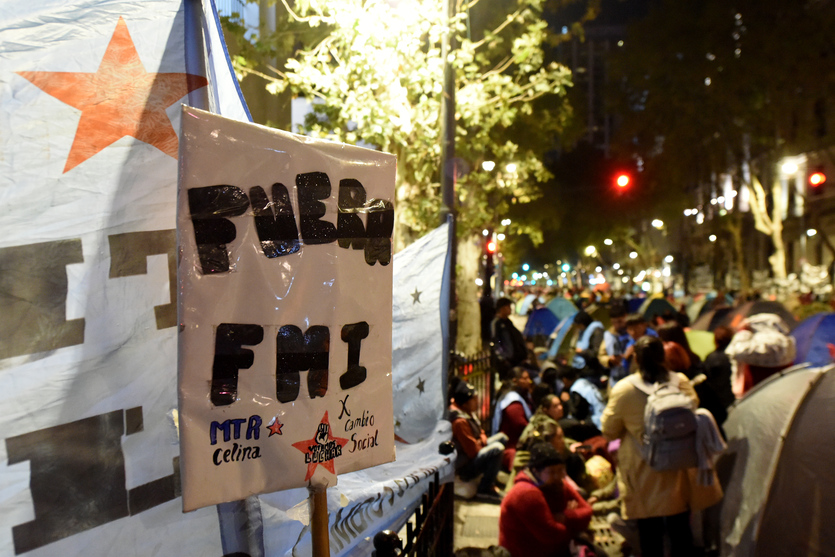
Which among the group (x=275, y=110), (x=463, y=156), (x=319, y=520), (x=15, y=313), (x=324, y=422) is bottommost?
(x=319, y=520)

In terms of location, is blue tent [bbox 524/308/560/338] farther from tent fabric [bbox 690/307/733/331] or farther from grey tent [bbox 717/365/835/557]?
grey tent [bbox 717/365/835/557]

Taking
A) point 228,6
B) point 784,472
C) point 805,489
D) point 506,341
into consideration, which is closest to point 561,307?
point 506,341

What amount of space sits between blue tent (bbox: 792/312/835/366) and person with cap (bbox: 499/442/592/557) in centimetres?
596

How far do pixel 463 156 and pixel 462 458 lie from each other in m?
6.20

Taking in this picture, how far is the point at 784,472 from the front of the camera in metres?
3.92

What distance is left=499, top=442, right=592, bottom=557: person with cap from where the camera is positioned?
13.8 feet

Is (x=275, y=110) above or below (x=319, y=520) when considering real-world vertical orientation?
above

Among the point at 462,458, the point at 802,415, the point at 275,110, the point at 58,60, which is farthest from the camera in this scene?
the point at 275,110

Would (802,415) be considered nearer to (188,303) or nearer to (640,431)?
(640,431)

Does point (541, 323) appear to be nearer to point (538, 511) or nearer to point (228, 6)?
point (228, 6)

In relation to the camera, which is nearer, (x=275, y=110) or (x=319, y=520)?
(x=319, y=520)

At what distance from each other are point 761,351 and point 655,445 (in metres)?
2.03

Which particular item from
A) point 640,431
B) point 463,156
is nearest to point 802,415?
point 640,431

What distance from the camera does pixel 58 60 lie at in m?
1.92
